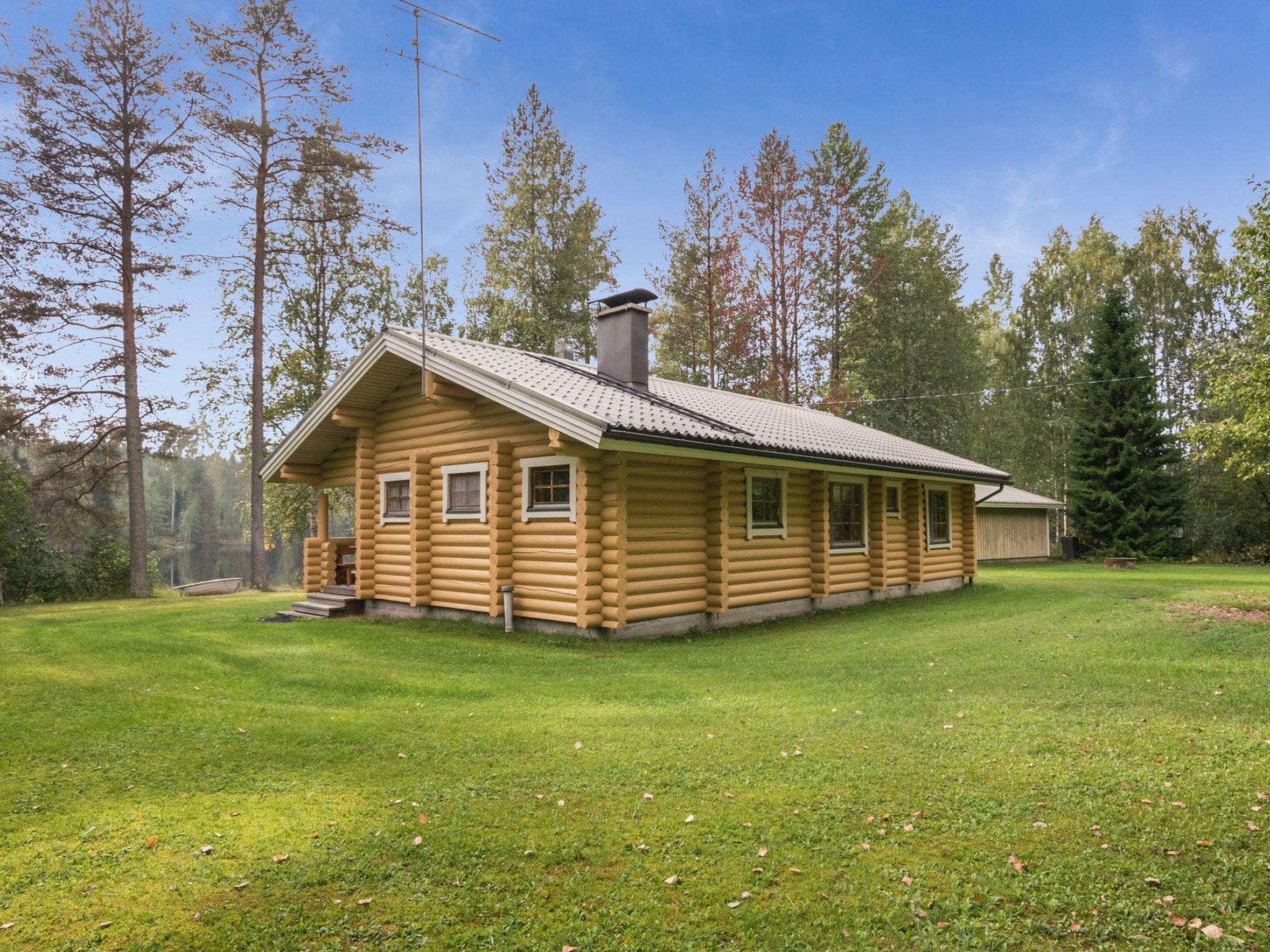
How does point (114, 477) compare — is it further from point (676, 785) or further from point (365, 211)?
point (676, 785)

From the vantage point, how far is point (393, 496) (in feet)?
44.3

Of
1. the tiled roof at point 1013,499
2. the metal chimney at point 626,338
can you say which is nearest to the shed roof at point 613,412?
the metal chimney at point 626,338

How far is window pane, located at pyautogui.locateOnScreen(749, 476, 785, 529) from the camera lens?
39.7 ft

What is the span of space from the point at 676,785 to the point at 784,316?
951 inches

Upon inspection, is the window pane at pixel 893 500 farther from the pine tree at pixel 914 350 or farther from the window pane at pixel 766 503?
A: the pine tree at pixel 914 350

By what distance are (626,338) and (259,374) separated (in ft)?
44.3

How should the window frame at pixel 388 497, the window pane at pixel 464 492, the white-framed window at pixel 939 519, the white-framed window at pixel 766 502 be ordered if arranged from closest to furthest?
the window pane at pixel 464 492, the white-framed window at pixel 766 502, the window frame at pixel 388 497, the white-framed window at pixel 939 519

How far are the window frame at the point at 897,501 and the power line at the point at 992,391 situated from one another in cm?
1146

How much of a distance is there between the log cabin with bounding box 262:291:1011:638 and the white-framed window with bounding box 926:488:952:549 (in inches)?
38.4

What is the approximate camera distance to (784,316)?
2675cm

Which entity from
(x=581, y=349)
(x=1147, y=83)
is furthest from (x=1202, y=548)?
(x=581, y=349)

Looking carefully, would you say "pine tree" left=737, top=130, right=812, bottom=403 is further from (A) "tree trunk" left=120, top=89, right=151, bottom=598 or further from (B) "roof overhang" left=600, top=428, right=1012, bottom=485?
(A) "tree trunk" left=120, top=89, right=151, bottom=598

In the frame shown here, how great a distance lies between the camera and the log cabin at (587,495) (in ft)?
32.7

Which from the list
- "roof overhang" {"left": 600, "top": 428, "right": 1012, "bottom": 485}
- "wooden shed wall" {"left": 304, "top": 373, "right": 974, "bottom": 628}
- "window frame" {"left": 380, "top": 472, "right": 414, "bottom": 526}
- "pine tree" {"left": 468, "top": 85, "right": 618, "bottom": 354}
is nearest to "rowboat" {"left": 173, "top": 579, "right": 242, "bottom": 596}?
"wooden shed wall" {"left": 304, "top": 373, "right": 974, "bottom": 628}
